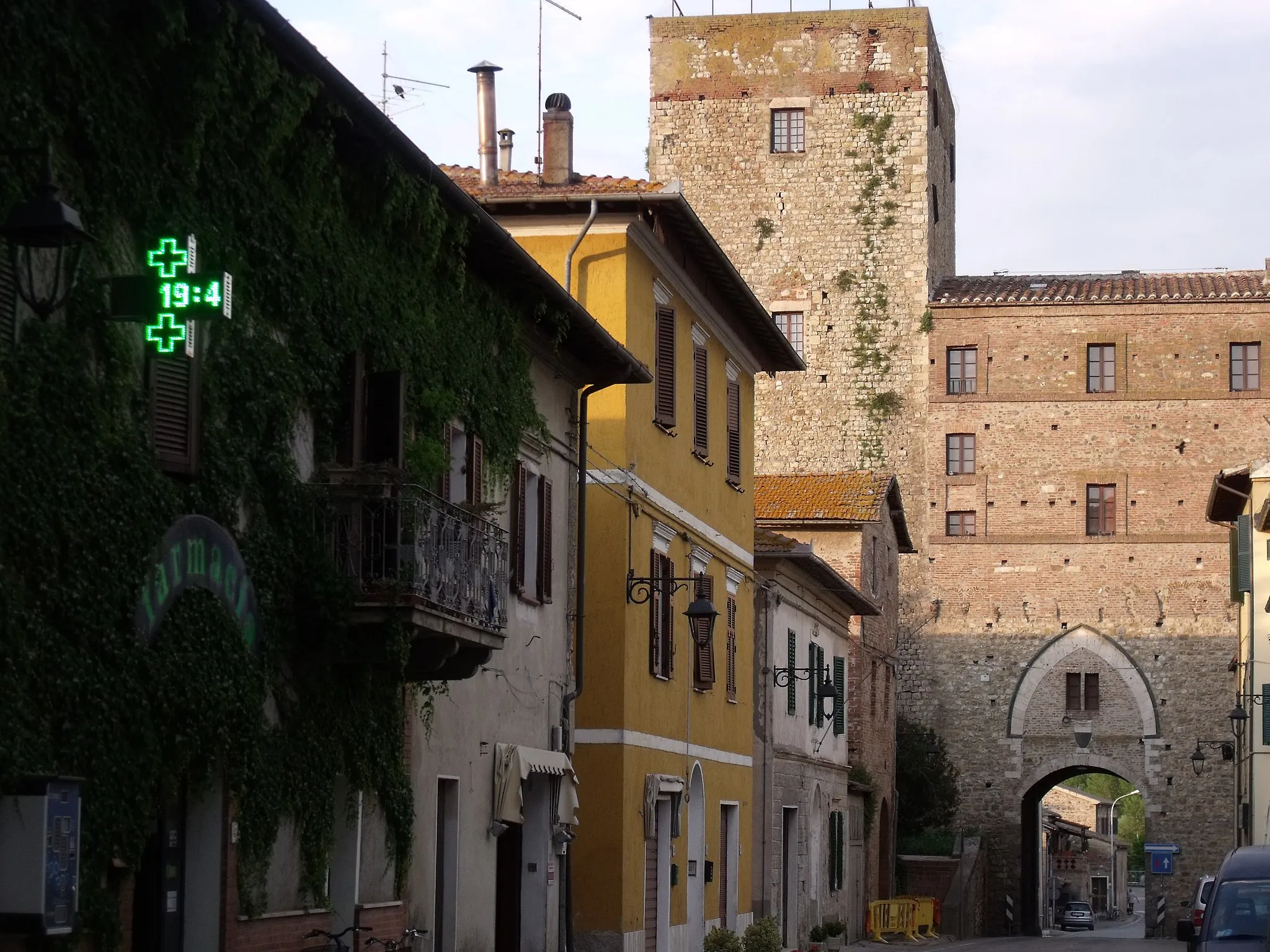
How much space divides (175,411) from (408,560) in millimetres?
2076

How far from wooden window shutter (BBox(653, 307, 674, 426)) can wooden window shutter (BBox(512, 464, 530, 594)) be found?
4720 mm

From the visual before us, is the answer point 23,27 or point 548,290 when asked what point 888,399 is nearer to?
point 548,290

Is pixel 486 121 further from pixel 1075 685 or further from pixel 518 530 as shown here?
pixel 1075 685

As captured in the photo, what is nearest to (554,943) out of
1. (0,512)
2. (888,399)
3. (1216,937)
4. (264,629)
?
(1216,937)

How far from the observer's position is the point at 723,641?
24859 mm

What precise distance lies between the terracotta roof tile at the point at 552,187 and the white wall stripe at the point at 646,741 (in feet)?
18.2

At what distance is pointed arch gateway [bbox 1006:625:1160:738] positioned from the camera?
Answer: 4934cm

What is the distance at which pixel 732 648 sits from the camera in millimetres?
25609

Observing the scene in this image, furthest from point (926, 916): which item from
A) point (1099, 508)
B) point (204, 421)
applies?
point (204, 421)

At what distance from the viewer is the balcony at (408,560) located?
38.8ft

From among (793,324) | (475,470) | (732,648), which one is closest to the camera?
(475,470)

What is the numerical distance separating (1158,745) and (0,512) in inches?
1741

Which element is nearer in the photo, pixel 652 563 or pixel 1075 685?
pixel 652 563

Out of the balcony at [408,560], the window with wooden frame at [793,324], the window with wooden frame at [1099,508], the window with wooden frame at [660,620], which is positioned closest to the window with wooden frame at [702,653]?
the window with wooden frame at [660,620]
